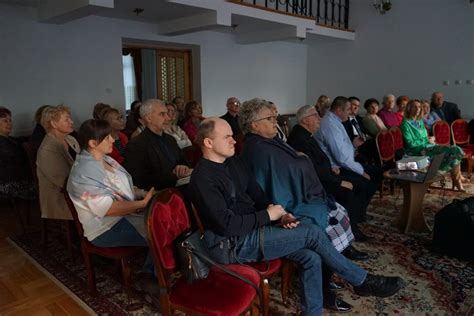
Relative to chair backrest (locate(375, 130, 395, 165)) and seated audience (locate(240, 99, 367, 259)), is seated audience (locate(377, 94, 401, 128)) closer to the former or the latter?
chair backrest (locate(375, 130, 395, 165))

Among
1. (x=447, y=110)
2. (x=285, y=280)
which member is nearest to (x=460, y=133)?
(x=447, y=110)

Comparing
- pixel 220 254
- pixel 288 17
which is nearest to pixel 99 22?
pixel 288 17

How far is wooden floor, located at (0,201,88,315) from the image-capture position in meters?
2.26

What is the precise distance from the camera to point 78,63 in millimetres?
5723

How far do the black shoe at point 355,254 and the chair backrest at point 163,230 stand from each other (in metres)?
1.60

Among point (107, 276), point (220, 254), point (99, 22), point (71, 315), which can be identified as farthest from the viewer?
point (99, 22)

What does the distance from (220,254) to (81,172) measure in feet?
2.94

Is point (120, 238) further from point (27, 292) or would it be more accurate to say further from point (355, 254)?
→ point (355, 254)

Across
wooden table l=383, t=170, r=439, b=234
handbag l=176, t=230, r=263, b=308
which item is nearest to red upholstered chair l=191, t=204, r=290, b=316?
handbag l=176, t=230, r=263, b=308

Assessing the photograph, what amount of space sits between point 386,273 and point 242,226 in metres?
1.46

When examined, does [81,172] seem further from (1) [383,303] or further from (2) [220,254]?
(1) [383,303]

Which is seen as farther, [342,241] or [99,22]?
[99,22]

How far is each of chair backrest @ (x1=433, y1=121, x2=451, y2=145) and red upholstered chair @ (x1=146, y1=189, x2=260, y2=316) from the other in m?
4.72

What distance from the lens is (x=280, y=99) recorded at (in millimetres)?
9227
